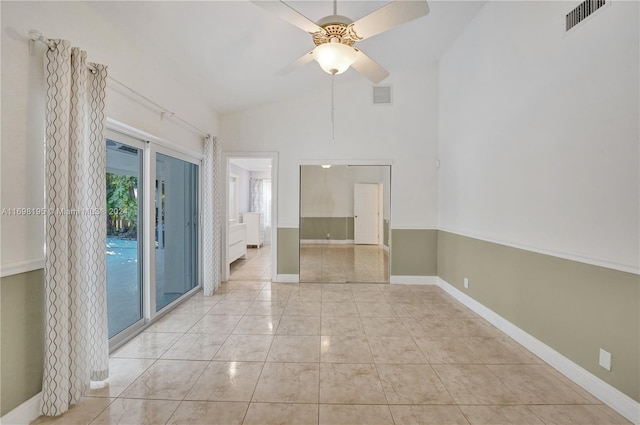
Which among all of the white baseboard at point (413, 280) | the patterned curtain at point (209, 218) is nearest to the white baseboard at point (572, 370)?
the white baseboard at point (413, 280)

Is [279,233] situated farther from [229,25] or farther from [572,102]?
[572,102]

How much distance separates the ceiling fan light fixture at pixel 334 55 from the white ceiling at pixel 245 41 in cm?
98

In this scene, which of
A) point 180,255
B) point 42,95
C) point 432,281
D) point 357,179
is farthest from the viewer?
point 357,179

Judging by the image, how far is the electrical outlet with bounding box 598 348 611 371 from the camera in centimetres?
189

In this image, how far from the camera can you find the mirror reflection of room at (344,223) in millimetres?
5133

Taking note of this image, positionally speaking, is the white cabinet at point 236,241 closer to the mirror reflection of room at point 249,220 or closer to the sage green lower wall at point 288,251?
the mirror reflection of room at point 249,220

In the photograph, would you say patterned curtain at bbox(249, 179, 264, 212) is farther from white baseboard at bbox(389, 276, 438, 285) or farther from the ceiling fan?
the ceiling fan

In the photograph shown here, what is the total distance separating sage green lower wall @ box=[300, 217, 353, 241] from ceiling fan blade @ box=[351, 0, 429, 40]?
3711 mm

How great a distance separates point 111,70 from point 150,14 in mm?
551

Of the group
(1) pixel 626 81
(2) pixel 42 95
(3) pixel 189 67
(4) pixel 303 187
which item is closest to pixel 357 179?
(4) pixel 303 187

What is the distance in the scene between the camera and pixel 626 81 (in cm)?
179

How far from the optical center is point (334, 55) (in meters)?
1.92

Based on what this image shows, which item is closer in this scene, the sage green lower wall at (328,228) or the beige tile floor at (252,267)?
the beige tile floor at (252,267)

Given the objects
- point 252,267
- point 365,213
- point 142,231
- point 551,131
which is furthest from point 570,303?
point 252,267
